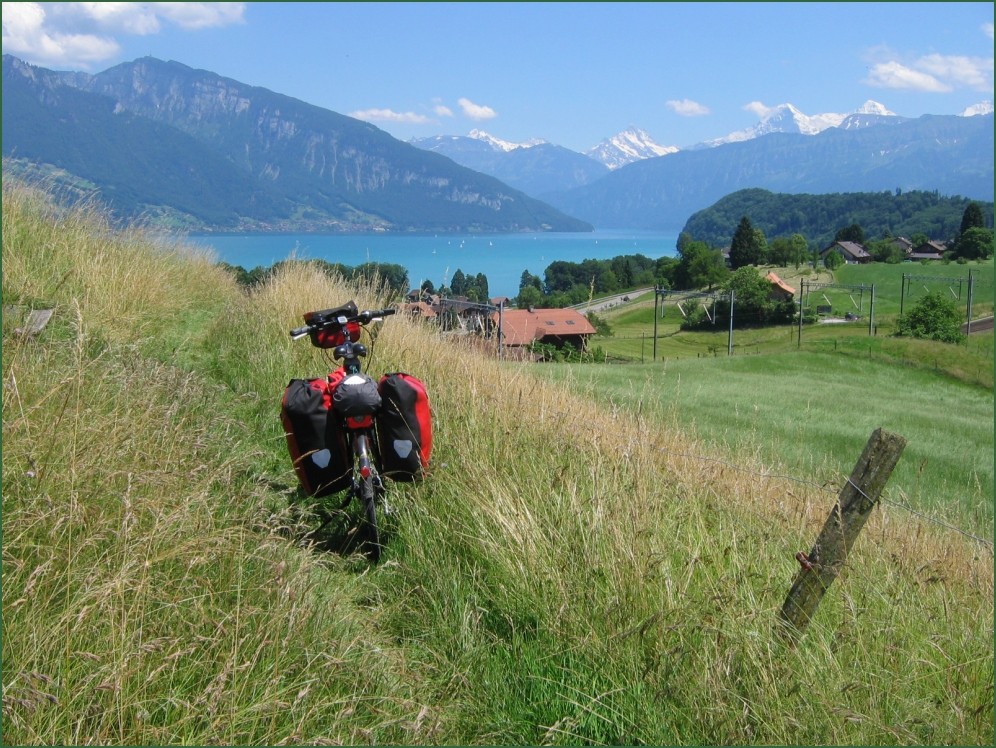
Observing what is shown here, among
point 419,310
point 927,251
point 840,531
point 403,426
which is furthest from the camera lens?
point 927,251

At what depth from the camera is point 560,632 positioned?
3.47 metres

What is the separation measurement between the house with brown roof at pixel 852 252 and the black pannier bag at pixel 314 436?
465 ft

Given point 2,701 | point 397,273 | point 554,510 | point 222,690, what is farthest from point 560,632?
point 397,273

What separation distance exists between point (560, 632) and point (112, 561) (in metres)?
1.60

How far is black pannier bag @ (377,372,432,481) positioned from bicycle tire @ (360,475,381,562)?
16 cm

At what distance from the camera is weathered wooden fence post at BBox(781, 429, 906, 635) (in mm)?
3291

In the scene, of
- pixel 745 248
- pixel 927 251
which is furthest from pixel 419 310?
pixel 927 251

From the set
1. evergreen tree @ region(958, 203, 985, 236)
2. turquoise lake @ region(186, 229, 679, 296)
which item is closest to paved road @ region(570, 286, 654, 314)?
turquoise lake @ region(186, 229, 679, 296)

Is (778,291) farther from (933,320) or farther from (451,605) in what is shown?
(451,605)

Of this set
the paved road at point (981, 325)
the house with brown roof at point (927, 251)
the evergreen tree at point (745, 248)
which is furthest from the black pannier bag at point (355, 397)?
the house with brown roof at point (927, 251)

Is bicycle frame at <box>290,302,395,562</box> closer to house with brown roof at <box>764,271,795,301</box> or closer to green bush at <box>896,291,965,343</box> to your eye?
green bush at <box>896,291,965,343</box>

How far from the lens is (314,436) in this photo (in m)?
4.75

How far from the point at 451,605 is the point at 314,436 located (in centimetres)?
130

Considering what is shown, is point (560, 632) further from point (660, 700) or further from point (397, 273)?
point (397, 273)
